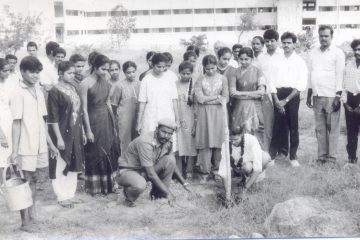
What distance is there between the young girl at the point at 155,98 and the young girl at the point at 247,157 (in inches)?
33.1

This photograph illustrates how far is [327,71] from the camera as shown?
5.43m

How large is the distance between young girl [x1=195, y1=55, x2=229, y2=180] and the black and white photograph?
0.04ft

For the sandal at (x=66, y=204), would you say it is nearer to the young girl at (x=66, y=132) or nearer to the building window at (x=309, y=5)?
the young girl at (x=66, y=132)

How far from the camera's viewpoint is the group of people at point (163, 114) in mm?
4211

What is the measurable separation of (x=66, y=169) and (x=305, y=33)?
5.80 m

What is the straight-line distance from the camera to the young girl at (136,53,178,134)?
4945 mm

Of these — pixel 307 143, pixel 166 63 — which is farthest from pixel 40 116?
pixel 307 143

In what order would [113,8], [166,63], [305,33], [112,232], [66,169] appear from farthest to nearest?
[305,33], [113,8], [166,63], [66,169], [112,232]

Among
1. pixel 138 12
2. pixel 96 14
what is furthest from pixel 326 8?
pixel 96 14

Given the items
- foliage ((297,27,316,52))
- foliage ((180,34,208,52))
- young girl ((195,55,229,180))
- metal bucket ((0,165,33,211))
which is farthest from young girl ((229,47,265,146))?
foliage ((297,27,316,52))

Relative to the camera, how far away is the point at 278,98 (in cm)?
564

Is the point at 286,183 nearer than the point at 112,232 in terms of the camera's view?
No

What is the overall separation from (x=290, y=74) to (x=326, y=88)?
0.47 meters

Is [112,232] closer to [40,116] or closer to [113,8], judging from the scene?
[40,116]
